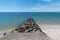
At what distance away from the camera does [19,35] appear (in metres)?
4.21

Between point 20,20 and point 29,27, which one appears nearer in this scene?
point 29,27

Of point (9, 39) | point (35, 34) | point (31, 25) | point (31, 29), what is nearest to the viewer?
point (9, 39)

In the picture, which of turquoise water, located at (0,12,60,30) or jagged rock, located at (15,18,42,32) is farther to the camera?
turquoise water, located at (0,12,60,30)

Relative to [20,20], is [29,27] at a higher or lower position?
higher

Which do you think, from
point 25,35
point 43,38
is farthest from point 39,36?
point 25,35

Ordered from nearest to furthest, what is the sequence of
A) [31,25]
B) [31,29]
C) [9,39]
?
[9,39], [31,29], [31,25]

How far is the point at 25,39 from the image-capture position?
405 centimetres

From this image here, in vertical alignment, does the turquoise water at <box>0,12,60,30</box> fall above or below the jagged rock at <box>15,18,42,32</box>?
below

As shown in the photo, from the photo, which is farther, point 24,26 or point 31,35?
point 24,26

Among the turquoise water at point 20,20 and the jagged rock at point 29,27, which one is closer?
the jagged rock at point 29,27

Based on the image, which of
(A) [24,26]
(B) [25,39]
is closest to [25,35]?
(B) [25,39]

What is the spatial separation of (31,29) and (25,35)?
65cm

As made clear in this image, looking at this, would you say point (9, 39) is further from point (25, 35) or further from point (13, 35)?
point (25, 35)

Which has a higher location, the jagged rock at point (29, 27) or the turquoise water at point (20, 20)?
the jagged rock at point (29, 27)
